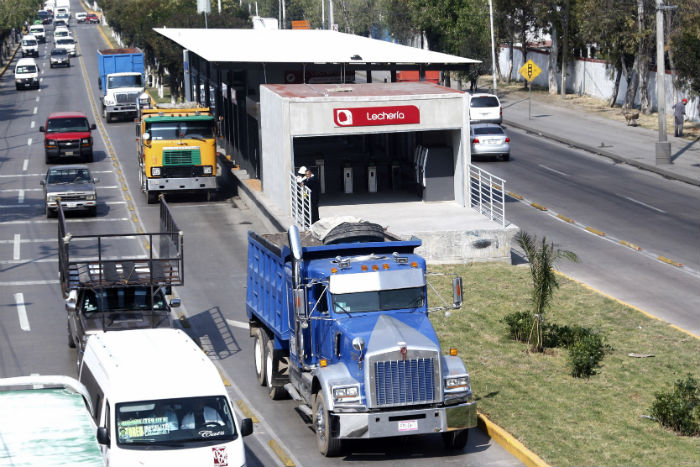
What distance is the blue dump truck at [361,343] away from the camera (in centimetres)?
1608

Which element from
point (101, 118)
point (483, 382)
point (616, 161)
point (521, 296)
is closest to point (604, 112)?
point (616, 161)

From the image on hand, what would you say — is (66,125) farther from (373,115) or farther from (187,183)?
(373,115)

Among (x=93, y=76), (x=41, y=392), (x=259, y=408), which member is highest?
(x=93, y=76)

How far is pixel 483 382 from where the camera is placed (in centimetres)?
2022

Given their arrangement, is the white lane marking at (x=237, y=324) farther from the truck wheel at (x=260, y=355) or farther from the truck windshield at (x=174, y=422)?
the truck windshield at (x=174, y=422)

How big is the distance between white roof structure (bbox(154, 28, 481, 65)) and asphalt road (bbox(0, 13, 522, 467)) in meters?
5.98

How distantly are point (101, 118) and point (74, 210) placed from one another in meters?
30.3

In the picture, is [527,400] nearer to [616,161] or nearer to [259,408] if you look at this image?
[259,408]

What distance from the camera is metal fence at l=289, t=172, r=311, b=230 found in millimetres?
31394

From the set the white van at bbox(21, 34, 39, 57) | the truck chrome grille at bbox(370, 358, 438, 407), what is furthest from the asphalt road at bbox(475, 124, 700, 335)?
the white van at bbox(21, 34, 39, 57)

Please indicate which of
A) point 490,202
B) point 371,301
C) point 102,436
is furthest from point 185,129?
point 102,436

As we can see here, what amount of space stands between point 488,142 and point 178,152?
14.6m

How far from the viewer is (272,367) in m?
19.8

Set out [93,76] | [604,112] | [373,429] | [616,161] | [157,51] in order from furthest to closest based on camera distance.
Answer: [93,76] → [157,51] → [604,112] → [616,161] → [373,429]
